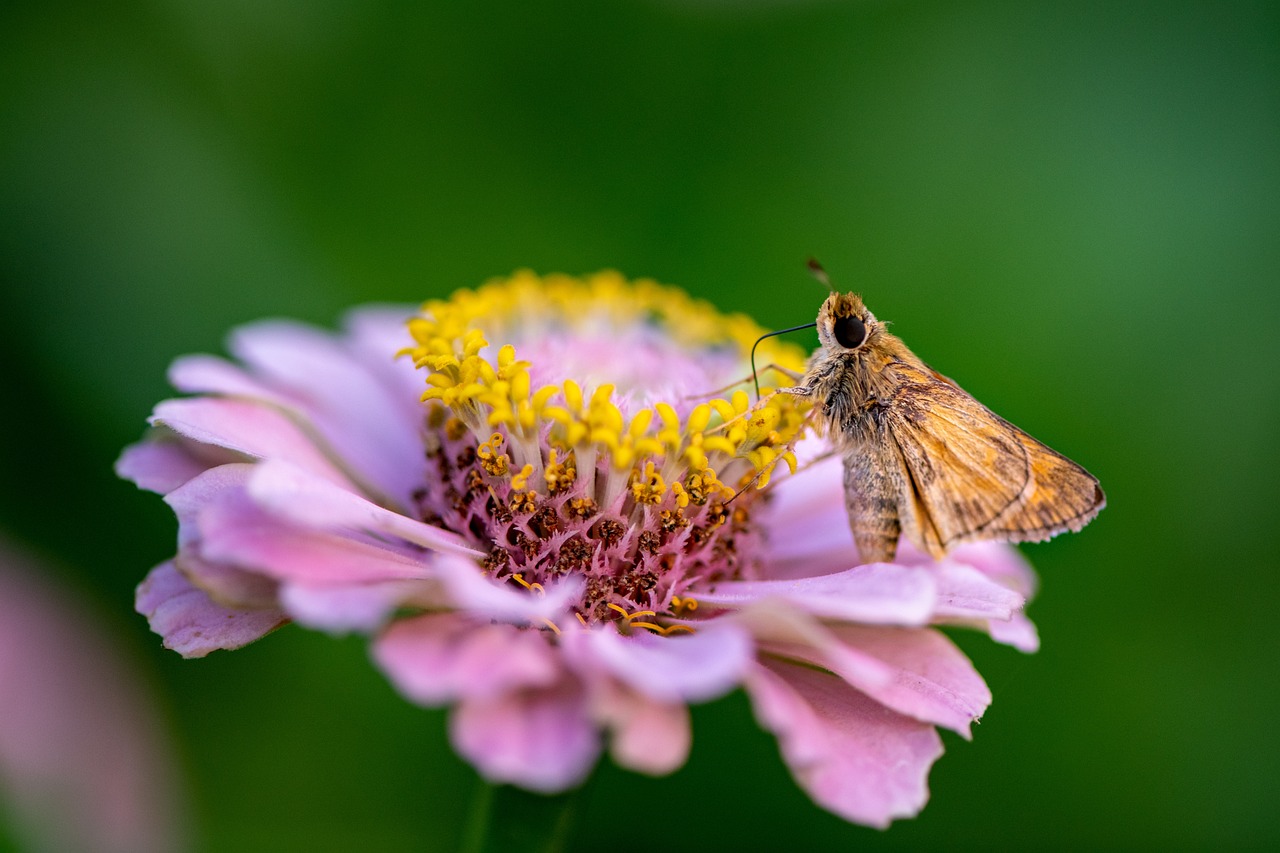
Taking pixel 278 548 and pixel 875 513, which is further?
pixel 875 513

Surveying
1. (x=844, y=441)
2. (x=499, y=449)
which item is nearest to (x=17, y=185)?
(x=499, y=449)

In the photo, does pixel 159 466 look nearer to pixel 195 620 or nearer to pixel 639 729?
pixel 195 620

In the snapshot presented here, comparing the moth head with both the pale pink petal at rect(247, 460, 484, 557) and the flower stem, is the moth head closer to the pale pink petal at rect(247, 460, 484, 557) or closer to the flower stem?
the pale pink petal at rect(247, 460, 484, 557)

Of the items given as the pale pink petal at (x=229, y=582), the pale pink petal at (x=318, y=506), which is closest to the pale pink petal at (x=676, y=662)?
the pale pink petal at (x=318, y=506)

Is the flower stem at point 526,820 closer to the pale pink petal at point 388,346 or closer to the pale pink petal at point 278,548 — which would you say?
the pale pink petal at point 278,548

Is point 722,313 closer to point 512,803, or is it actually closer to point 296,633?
point 296,633

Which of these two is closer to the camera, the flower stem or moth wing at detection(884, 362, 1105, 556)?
the flower stem

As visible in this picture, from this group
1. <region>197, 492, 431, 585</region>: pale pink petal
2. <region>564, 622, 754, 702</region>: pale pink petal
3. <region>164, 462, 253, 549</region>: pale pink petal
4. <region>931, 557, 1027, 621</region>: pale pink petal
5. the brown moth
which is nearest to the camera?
<region>564, 622, 754, 702</region>: pale pink petal

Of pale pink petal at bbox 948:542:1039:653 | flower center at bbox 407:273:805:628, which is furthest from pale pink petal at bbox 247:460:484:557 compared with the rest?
pale pink petal at bbox 948:542:1039:653

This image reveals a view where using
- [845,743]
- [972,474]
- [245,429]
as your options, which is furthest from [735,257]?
[845,743]
